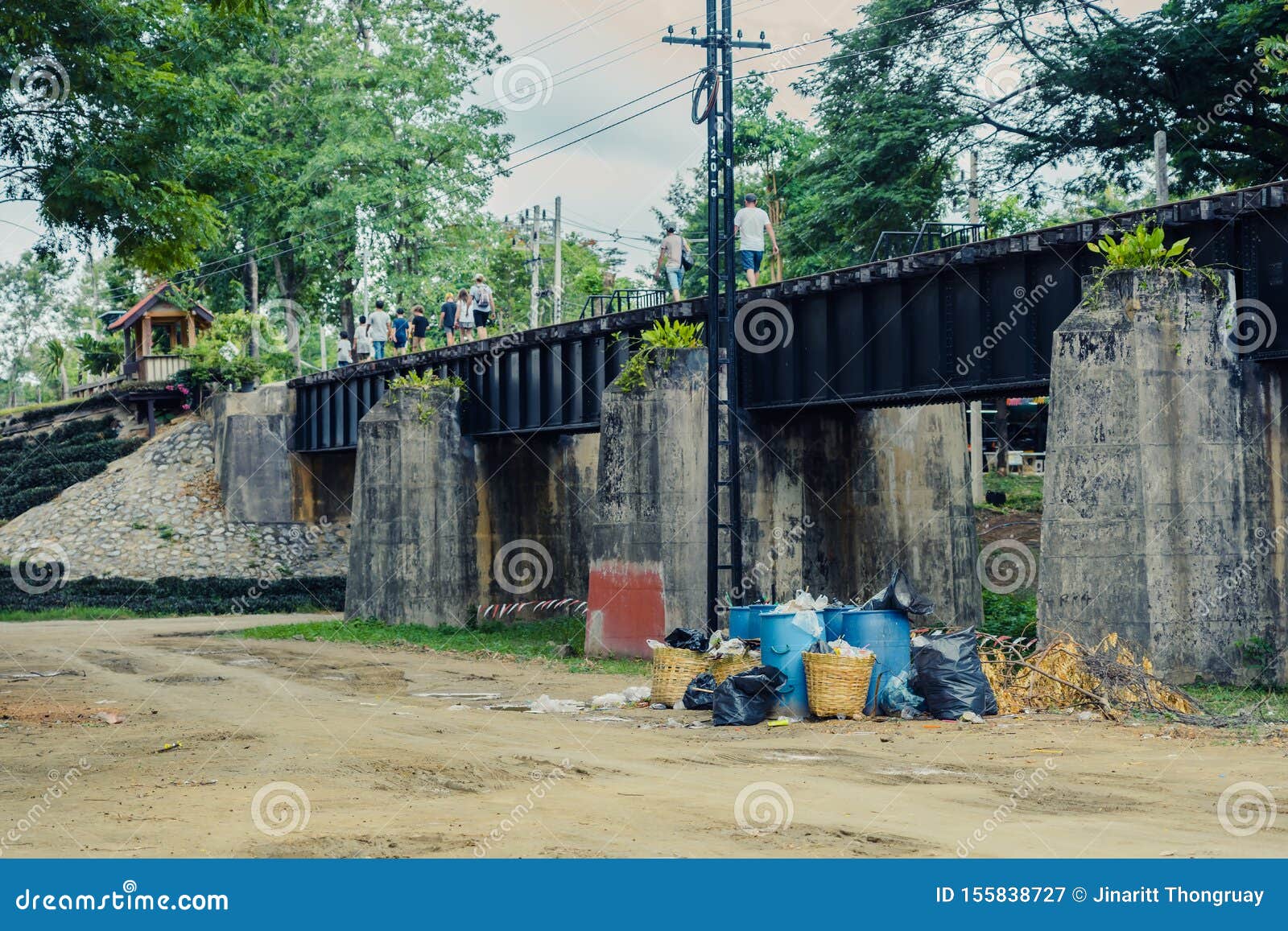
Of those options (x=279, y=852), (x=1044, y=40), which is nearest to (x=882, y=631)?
(x=279, y=852)

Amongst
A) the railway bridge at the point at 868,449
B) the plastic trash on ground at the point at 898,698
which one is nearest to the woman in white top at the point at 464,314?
the railway bridge at the point at 868,449

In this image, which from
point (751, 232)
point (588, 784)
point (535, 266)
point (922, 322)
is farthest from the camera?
point (535, 266)

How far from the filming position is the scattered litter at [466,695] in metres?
20.7

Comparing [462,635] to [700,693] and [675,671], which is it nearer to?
[675,671]

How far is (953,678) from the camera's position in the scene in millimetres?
16328

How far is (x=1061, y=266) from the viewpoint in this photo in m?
20.9

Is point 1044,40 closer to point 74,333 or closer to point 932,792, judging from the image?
point 932,792

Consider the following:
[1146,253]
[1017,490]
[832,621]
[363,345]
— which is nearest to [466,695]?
[832,621]

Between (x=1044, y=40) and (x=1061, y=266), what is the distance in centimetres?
2336

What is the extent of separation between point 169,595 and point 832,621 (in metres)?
30.2

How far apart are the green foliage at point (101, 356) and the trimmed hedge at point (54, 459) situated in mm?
10333

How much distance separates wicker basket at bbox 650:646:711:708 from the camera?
18094 millimetres

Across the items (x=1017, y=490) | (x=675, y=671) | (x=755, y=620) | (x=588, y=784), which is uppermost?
(x=1017, y=490)

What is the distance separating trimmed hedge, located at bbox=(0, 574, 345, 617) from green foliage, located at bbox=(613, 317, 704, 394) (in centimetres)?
1975
